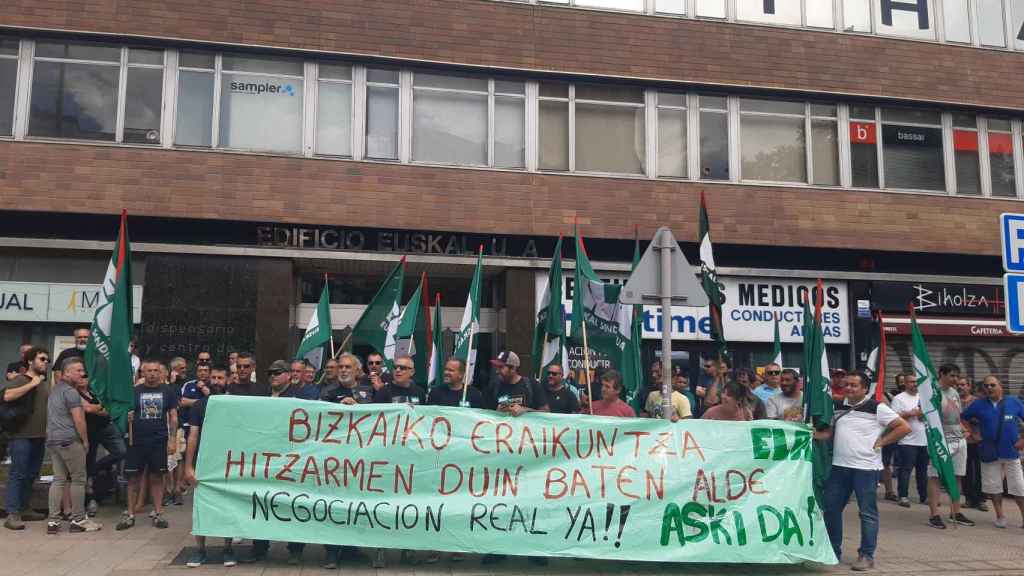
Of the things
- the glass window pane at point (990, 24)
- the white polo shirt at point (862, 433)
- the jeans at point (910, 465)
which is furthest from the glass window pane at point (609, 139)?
the white polo shirt at point (862, 433)

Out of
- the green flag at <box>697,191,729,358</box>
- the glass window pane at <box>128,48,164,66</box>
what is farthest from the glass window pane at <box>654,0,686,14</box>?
the glass window pane at <box>128,48,164,66</box>

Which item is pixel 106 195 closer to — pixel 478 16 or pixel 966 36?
pixel 478 16

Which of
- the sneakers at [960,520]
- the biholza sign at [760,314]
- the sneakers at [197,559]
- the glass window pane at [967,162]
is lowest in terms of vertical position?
the sneakers at [960,520]

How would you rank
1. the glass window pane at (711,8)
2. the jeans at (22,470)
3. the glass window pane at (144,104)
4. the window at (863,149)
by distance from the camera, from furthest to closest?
the window at (863,149)
the glass window pane at (711,8)
the glass window pane at (144,104)
the jeans at (22,470)

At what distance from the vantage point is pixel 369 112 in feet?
51.8

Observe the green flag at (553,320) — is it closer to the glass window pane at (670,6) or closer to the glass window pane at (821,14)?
the glass window pane at (670,6)

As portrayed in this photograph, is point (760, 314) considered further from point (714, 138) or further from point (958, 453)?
point (958, 453)

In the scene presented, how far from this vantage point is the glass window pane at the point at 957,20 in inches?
705

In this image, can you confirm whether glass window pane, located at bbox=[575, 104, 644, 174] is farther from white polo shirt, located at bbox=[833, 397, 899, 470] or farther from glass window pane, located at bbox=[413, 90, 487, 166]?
white polo shirt, located at bbox=[833, 397, 899, 470]

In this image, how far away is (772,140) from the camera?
1709cm

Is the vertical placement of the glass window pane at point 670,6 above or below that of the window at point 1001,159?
above

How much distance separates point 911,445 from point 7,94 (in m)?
15.4

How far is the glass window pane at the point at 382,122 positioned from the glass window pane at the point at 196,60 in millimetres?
2818

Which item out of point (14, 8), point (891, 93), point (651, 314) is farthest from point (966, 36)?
point (14, 8)
